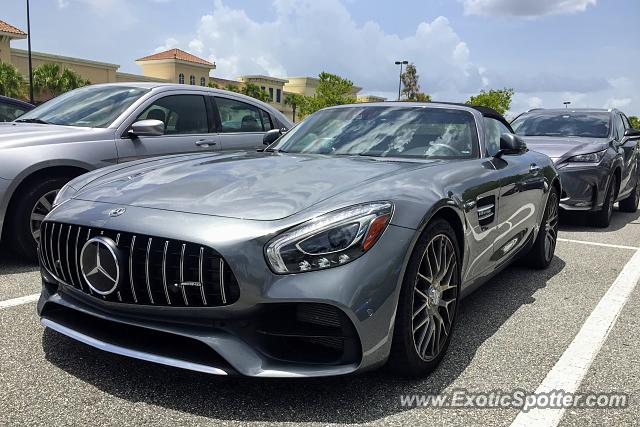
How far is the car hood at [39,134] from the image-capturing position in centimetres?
439

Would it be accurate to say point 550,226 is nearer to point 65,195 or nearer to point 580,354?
point 580,354

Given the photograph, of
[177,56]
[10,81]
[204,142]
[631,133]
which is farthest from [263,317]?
[177,56]

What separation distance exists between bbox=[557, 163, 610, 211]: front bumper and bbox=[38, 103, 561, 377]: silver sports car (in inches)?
178

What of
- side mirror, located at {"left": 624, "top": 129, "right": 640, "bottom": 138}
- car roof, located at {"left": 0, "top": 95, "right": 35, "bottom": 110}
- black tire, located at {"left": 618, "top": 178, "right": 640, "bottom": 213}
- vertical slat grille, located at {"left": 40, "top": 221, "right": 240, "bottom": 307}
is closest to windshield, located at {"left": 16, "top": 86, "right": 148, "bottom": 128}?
car roof, located at {"left": 0, "top": 95, "right": 35, "bottom": 110}

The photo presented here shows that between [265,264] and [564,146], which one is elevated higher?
[564,146]

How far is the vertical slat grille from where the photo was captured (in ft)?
7.29

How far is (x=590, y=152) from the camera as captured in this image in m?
7.14

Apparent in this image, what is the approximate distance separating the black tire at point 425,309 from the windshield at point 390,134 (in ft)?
2.88

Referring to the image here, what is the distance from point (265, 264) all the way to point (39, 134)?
3242 mm

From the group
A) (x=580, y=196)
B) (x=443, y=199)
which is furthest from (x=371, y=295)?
(x=580, y=196)

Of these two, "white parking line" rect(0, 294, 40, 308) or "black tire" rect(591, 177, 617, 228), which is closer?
"white parking line" rect(0, 294, 40, 308)

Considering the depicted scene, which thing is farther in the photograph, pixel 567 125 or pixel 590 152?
pixel 567 125

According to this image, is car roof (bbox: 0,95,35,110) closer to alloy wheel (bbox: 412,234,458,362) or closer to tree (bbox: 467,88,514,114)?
alloy wheel (bbox: 412,234,458,362)

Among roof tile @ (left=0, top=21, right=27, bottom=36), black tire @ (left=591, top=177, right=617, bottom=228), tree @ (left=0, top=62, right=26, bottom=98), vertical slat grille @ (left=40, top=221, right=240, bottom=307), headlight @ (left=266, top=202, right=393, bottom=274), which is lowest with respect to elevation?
black tire @ (left=591, top=177, right=617, bottom=228)
